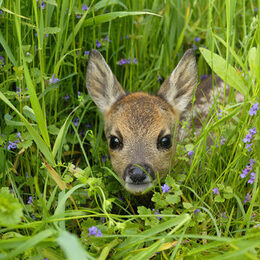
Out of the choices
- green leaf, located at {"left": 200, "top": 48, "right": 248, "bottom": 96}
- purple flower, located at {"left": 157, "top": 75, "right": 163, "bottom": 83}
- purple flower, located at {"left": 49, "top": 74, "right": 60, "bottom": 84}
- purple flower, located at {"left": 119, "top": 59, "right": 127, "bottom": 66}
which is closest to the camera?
green leaf, located at {"left": 200, "top": 48, "right": 248, "bottom": 96}

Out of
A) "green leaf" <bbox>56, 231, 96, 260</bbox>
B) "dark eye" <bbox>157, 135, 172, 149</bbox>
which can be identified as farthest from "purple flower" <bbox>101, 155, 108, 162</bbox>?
"green leaf" <bbox>56, 231, 96, 260</bbox>

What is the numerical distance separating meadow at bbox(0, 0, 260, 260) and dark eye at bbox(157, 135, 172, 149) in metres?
0.19

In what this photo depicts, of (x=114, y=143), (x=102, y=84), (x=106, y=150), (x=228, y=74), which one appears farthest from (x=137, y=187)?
(x=102, y=84)

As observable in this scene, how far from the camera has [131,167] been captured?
12.5 feet

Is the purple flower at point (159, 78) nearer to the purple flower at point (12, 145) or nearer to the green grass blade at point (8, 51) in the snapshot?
the green grass blade at point (8, 51)

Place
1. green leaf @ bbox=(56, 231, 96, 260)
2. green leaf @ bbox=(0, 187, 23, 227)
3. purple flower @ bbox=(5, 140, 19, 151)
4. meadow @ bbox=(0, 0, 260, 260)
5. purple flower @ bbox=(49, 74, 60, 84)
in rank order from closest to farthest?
1. green leaf @ bbox=(56, 231, 96, 260)
2. green leaf @ bbox=(0, 187, 23, 227)
3. meadow @ bbox=(0, 0, 260, 260)
4. purple flower @ bbox=(5, 140, 19, 151)
5. purple flower @ bbox=(49, 74, 60, 84)

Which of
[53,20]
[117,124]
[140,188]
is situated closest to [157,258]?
[140,188]

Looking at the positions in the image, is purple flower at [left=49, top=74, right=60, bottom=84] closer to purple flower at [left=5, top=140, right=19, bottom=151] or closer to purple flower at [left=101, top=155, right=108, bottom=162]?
purple flower at [left=5, top=140, right=19, bottom=151]

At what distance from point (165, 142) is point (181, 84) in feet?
2.85

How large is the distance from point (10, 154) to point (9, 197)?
1.66 metres

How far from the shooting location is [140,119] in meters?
4.25

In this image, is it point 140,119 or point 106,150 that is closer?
point 140,119

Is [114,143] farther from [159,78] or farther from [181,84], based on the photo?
[159,78]

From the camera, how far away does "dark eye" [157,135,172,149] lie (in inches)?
167
